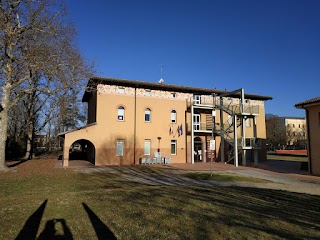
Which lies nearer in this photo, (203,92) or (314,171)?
(314,171)

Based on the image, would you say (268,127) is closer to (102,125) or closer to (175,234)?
(102,125)

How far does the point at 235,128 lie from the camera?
85.8 ft

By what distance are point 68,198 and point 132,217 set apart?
309 cm

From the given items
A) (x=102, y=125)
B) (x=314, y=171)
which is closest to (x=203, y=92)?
(x=102, y=125)

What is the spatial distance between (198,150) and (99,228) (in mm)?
25046

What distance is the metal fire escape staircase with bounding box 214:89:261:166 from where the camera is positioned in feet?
86.2

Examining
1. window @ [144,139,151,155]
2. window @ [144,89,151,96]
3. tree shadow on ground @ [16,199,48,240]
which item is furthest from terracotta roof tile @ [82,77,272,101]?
tree shadow on ground @ [16,199,48,240]

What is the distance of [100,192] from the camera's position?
9992 millimetres

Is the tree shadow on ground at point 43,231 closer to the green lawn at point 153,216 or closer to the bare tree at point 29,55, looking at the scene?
the green lawn at point 153,216

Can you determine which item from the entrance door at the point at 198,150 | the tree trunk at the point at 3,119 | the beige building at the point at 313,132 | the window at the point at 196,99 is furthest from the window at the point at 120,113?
the beige building at the point at 313,132

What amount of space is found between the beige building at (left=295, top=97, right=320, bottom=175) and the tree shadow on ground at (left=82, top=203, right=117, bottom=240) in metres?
19.1

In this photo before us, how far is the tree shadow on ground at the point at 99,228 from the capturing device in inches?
206

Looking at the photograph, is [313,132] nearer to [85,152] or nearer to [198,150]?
[198,150]

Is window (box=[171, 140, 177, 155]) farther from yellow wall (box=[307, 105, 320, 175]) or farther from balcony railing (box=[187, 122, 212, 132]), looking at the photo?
yellow wall (box=[307, 105, 320, 175])
